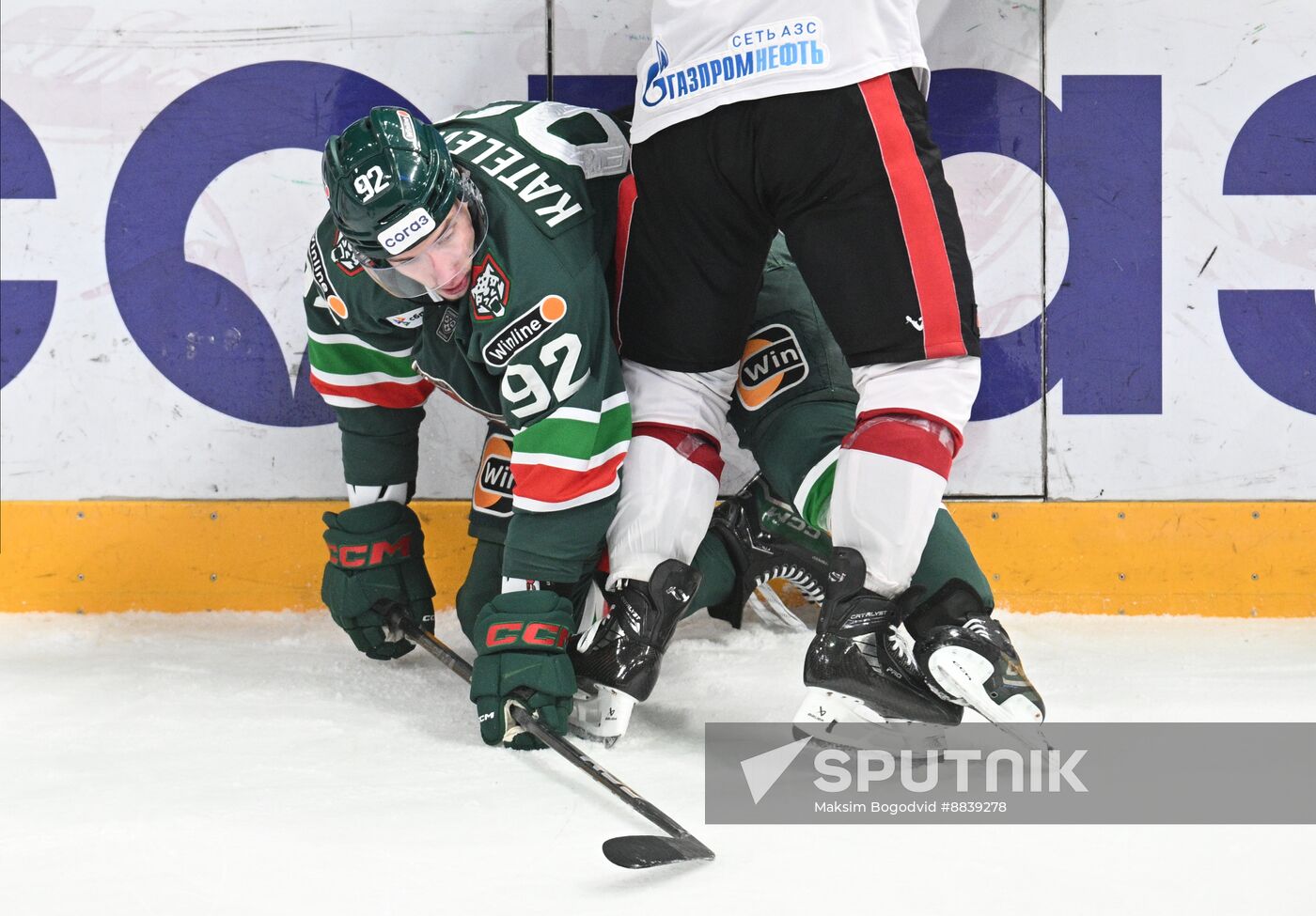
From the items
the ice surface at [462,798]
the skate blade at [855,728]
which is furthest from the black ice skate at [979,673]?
the ice surface at [462,798]

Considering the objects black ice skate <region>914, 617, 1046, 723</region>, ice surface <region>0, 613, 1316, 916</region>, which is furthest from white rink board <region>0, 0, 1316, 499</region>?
black ice skate <region>914, 617, 1046, 723</region>

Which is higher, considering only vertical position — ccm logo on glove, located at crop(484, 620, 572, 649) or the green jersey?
the green jersey

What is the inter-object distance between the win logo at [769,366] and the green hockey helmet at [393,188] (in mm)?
565

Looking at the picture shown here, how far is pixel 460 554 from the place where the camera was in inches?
100

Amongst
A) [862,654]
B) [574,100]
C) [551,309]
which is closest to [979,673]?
[862,654]

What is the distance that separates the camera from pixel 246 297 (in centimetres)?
254

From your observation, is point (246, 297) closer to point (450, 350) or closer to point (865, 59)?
point (450, 350)

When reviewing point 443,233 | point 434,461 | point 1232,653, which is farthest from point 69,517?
point 1232,653

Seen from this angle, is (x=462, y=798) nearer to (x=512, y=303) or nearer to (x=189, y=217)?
(x=512, y=303)

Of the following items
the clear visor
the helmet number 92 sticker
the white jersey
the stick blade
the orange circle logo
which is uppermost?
the white jersey

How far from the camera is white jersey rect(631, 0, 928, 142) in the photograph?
1731mm

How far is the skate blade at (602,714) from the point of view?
6.05ft

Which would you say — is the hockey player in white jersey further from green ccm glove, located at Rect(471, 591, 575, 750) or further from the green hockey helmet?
the green hockey helmet

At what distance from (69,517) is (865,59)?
1.84 meters
